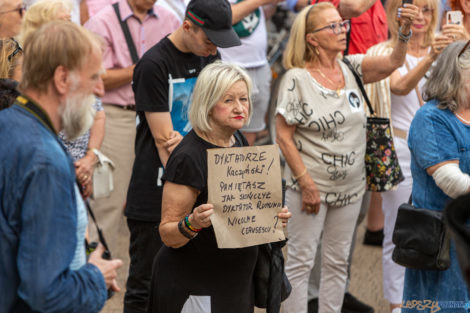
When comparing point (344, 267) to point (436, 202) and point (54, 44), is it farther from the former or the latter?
point (54, 44)

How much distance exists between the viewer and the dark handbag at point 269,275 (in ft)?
10.5

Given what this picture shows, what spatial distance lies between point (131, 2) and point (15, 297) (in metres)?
3.10

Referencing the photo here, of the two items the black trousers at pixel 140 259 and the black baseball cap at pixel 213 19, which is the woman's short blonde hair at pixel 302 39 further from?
the black trousers at pixel 140 259

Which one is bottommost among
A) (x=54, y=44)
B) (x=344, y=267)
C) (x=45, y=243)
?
(x=344, y=267)

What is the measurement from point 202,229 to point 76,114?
1069 mm

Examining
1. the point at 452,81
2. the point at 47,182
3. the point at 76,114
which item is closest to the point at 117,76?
the point at 452,81

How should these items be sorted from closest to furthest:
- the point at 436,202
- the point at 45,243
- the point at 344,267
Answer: the point at 45,243
the point at 436,202
the point at 344,267

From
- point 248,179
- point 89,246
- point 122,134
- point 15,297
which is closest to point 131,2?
point 122,134

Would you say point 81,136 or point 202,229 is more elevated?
point 81,136

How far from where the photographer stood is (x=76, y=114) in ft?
7.16

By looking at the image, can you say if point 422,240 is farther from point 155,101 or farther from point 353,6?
point 353,6

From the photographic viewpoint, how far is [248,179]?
116 inches

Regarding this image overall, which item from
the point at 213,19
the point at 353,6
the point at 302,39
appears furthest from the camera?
the point at 353,6

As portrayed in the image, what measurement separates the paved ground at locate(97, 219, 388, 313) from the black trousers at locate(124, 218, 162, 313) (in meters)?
0.80
